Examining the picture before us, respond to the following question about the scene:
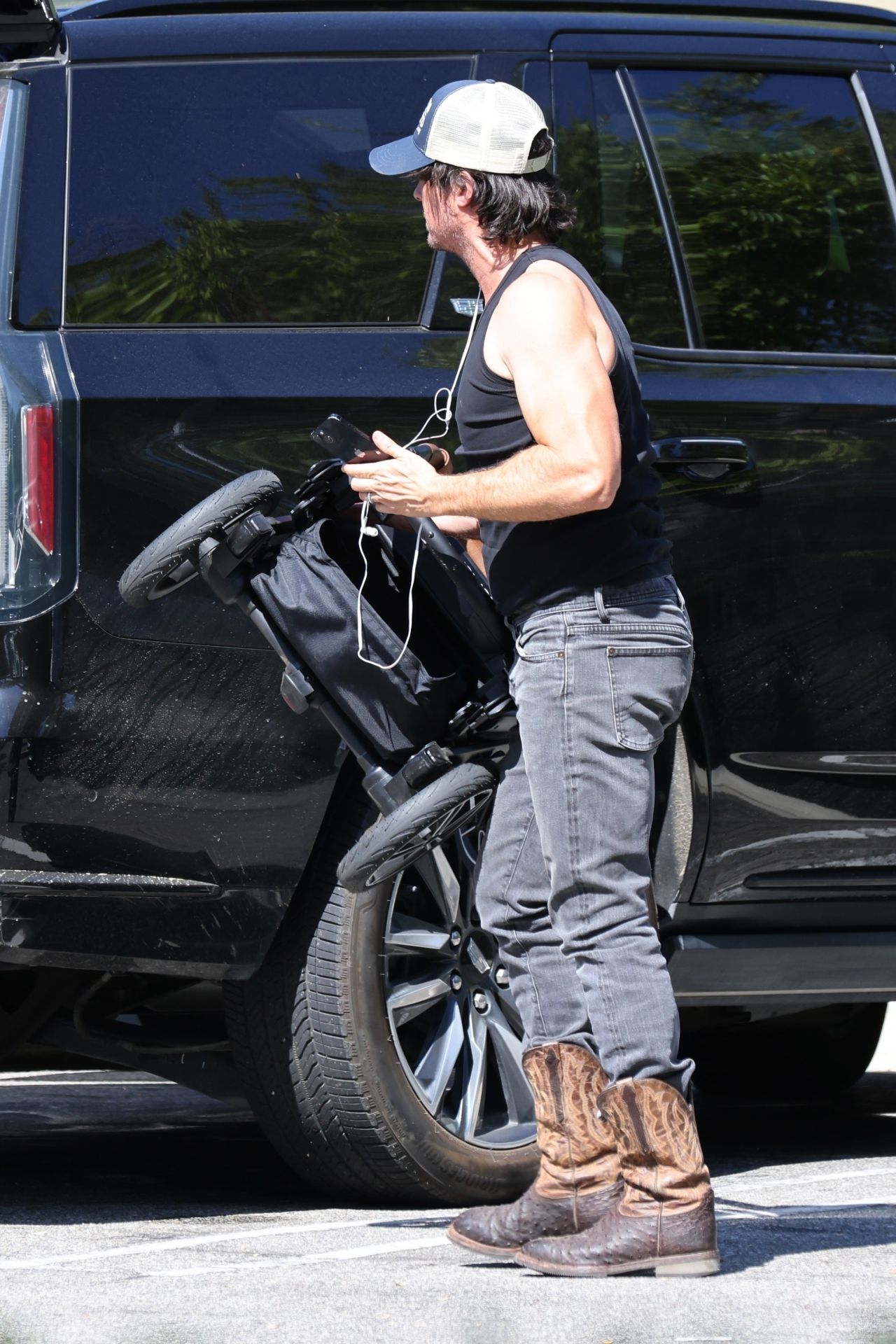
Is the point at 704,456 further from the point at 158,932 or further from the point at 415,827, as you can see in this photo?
the point at 158,932

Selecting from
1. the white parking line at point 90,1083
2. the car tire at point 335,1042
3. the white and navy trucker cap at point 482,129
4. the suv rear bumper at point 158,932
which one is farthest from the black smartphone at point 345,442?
the white parking line at point 90,1083

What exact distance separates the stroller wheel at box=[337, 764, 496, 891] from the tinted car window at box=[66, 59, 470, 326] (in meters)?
0.95

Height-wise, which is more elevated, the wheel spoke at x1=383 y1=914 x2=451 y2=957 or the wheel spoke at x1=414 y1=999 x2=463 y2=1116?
the wheel spoke at x1=383 y1=914 x2=451 y2=957

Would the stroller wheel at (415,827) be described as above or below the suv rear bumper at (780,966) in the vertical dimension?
above

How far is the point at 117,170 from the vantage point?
3.70m

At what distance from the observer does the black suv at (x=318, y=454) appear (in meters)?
3.56

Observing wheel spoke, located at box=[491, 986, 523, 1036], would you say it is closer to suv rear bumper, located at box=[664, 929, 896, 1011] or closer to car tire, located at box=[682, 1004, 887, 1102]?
suv rear bumper, located at box=[664, 929, 896, 1011]

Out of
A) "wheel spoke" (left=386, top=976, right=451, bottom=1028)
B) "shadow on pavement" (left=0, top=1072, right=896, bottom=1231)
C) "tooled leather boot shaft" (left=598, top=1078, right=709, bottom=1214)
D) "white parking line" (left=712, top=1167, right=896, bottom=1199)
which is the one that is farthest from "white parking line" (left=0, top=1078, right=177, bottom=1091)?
"tooled leather boot shaft" (left=598, top=1078, right=709, bottom=1214)

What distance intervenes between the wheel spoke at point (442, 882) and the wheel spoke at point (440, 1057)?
17cm

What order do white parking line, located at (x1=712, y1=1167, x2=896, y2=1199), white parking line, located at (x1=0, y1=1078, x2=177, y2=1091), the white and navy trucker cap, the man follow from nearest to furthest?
the man
the white and navy trucker cap
white parking line, located at (x1=712, y1=1167, x2=896, y2=1199)
white parking line, located at (x1=0, y1=1078, x2=177, y2=1091)

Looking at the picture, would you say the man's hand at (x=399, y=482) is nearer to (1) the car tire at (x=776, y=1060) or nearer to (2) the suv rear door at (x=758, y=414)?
(2) the suv rear door at (x=758, y=414)

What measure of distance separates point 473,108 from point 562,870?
3.97 feet

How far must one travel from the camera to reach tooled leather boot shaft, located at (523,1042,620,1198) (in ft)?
11.2

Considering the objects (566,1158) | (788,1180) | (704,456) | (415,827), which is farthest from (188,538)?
(788,1180)
